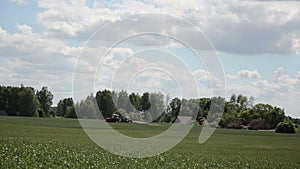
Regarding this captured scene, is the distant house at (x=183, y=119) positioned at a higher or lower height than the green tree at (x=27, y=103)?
lower

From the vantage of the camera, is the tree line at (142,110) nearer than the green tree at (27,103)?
Yes

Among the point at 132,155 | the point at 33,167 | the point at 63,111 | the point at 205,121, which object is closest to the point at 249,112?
the point at 205,121

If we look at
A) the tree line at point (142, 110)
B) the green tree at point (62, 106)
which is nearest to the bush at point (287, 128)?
the tree line at point (142, 110)

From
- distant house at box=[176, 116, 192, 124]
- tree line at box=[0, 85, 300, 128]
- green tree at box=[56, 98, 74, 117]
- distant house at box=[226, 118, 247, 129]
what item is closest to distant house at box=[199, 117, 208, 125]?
tree line at box=[0, 85, 300, 128]

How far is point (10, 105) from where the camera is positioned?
14188 centimetres

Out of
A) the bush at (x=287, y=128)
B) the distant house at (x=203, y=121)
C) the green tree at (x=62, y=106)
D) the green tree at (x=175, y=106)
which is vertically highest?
the green tree at (x=62, y=106)

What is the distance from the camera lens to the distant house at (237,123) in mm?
137462

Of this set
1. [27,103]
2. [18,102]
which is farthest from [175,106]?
[18,102]

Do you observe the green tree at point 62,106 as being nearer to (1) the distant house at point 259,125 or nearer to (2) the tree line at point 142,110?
(2) the tree line at point 142,110

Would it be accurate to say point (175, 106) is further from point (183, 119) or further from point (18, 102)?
point (18, 102)

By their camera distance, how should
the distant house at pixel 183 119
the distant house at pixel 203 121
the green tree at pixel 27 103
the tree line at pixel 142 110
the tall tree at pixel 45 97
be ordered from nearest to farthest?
the tree line at pixel 142 110, the distant house at pixel 183 119, the distant house at pixel 203 121, the green tree at pixel 27 103, the tall tree at pixel 45 97

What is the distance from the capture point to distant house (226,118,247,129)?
13746 centimetres

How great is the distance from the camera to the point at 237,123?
140500 millimetres

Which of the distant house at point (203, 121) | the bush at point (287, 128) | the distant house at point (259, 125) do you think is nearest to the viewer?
the bush at point (287, 128)
